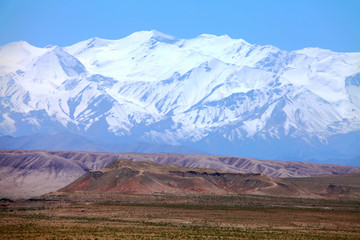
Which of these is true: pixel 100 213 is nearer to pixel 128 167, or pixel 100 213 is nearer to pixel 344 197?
pixel 128 167

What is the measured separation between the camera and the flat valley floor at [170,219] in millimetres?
83250

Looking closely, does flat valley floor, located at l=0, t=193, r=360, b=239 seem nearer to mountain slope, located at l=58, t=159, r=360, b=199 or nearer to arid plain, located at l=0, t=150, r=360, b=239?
arid plain, located at l=0, t=150, r=360, b=239

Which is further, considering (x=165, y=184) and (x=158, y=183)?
(x=165, y=184)

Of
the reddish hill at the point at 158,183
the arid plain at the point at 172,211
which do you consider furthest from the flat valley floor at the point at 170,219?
the reddish hill at the point at 158,183

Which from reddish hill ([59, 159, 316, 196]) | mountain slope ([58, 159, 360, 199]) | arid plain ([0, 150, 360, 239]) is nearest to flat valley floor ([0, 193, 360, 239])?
arid plain ([0, 150, 360, 239])

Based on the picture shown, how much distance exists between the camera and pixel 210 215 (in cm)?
11544

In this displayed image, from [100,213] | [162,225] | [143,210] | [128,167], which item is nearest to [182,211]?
[143,210]

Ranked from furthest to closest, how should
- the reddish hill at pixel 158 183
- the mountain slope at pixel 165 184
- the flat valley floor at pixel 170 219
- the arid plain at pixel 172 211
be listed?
the mountain slope at pixel 165 184 → the reddish hill at pixel 158 183 → the arid plain at pixel 172 211 → the flat valley floor at pixel 170 219

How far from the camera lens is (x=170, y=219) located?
108 metres

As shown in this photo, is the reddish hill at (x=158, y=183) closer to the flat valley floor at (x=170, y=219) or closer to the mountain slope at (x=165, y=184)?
the mountain slope at (x=165, y=184)

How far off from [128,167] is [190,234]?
103 meters

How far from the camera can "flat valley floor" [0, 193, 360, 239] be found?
83250 mm

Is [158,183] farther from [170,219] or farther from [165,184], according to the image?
[170,219]

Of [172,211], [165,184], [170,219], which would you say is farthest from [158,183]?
[170,219]
